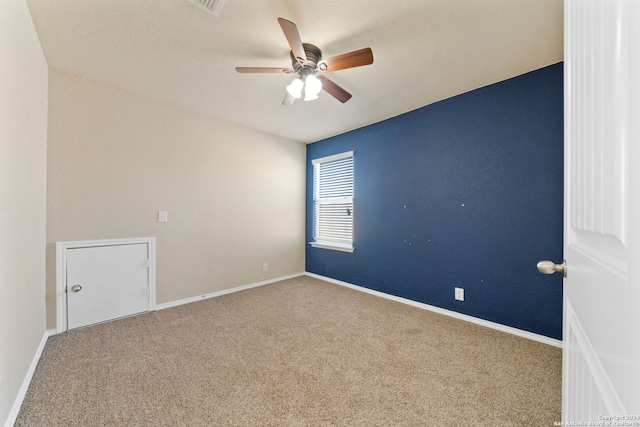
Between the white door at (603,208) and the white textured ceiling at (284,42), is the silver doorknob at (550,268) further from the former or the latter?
the white textured ceiling at (284,42)

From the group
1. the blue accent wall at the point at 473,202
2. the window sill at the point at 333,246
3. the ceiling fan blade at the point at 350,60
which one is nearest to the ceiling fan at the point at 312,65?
the ceiling fan blade at the point at 350,60

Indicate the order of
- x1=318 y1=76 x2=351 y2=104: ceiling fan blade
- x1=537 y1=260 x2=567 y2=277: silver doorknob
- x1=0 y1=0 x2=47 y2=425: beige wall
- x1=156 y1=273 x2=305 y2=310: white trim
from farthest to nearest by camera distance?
1. x1=156 y1=273 x2=305 y2=310: white trim
2. x1=318 y1=76 x2=351 y2=104: ceiling fan blade
3. x1=0 y1=0 x2=47 y2=425: beige wall
4. x1=537 y1=260 x2=567 y2=277: silver doorknob

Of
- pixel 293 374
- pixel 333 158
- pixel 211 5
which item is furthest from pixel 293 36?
pixel 333 158

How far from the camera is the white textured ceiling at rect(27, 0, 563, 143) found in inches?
63.1

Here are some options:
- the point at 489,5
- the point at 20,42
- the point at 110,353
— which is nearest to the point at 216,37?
the point at 20,42

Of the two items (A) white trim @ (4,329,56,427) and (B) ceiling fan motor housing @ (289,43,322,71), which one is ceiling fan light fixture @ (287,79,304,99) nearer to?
(B) ceiling fan motor housing @ (289,43,322,71)

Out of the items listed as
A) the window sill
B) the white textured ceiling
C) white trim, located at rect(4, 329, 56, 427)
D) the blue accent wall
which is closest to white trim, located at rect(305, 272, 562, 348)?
the blue accent wall

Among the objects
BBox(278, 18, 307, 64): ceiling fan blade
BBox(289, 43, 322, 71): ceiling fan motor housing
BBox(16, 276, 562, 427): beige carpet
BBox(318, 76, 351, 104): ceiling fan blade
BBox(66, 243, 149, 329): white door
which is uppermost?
BBox(289, 43, 322, 71): ceiling fan motor housing

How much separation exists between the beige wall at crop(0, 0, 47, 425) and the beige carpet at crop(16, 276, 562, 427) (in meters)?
0.32

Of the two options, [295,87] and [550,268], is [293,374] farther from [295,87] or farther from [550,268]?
[295,87]

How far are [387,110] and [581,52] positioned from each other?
2631mm

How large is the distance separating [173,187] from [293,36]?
226 cm

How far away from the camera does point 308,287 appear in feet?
12.1

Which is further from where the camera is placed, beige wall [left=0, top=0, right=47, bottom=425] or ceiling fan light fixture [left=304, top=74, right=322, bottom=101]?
ceiling fan light fixture [left=304, top=74, right=322, bottom=101]
